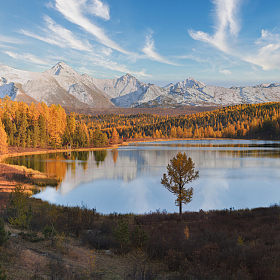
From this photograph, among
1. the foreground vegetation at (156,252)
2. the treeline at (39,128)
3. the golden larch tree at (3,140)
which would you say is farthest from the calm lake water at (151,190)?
the treeline at (39,128)

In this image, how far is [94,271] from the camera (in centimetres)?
873

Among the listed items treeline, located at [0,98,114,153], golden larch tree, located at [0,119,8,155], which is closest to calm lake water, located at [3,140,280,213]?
golden larch tree, located at [0,119,8,155]

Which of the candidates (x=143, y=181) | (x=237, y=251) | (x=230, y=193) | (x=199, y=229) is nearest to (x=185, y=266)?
(x=237, y=251)

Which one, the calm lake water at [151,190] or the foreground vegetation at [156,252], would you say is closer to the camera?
the foreground vegetation at [156,252]

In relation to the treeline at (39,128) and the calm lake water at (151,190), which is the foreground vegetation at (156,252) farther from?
the treeline at (39,128)

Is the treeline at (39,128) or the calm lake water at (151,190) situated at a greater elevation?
the treeline at (39,128)

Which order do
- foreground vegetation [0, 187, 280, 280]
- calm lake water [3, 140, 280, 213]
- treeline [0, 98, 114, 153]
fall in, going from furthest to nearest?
treeline [0, 98, 114, 153]
calm lake water [3, 140, 280, 213]
foreground vegetation [0, 187, 280, 280]

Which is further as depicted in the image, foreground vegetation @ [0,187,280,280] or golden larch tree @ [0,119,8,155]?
golden larch tree @ [0,119,8,155]

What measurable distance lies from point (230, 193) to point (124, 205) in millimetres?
15188

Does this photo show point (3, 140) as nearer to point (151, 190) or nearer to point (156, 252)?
point (151, 190)

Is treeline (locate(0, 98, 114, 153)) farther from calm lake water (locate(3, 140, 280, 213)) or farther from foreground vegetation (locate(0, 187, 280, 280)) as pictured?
foreground vegetation (locate(0, 187, 280, 280))

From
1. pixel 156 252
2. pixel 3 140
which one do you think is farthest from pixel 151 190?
pixel 3 140

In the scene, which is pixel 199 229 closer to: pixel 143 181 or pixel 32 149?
pixel 143 181

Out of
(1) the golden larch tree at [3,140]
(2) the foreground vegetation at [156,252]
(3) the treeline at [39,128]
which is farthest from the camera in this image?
(3) the treeline at [39,128]
